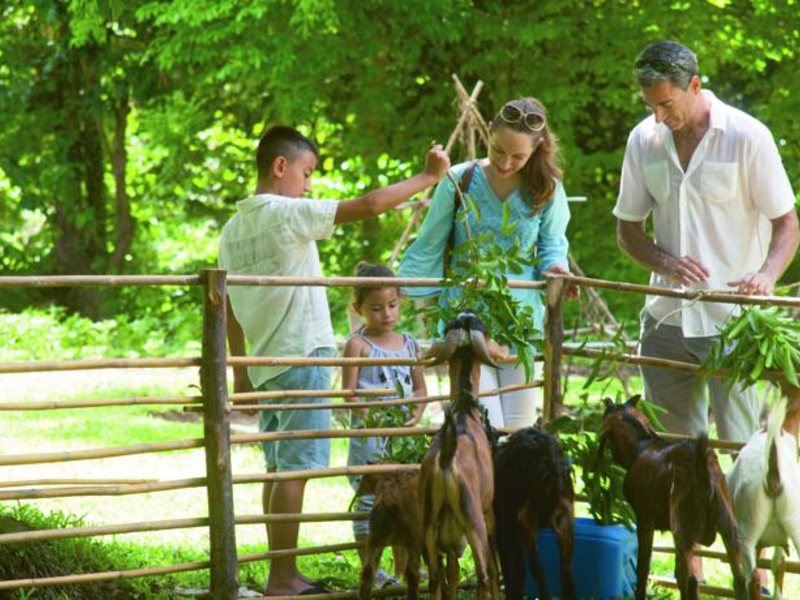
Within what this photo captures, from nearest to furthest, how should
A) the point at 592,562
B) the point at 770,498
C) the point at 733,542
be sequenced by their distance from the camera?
the point at 733,542 < the point at 770,498 < the point at 592,562

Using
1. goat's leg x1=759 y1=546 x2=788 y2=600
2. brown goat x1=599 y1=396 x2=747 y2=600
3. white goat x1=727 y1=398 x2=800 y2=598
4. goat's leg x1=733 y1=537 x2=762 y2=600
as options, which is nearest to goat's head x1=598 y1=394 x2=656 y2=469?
brown goat x1=599 y1=396 x2=747 y2=600

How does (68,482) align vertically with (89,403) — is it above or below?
below

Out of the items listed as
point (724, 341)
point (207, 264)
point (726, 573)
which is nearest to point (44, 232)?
point (207, 264)

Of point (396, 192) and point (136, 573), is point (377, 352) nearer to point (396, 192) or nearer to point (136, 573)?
point (396, 192)

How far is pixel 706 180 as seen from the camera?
17.8 ft

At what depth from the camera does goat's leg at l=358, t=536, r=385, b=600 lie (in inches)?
187

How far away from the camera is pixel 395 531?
15.7ft

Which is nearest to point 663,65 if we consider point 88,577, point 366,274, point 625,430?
point 625,430

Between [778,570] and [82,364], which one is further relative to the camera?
[82,364]

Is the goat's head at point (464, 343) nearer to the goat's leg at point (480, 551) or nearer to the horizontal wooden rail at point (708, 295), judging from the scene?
the goat's leg at point (480, 551)

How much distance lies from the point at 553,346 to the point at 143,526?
1712 mm

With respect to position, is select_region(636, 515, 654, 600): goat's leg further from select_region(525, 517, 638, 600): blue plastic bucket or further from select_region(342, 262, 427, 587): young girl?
select_region(342, 262, 427, 587): young girl

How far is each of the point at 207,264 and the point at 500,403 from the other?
1273 centimetres

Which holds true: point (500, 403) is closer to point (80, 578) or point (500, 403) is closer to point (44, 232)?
point (80, 578)
